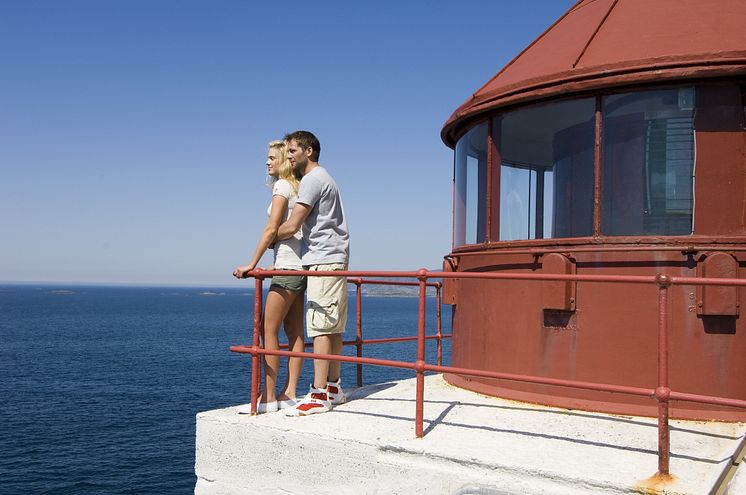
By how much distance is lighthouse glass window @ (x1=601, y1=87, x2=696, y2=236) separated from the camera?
4.87 m

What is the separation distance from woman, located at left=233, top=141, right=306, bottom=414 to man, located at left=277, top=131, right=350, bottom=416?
7cm

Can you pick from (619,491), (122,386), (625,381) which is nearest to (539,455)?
(619,491)

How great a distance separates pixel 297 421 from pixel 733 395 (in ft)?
9.83

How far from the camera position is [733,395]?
4688 millimetres

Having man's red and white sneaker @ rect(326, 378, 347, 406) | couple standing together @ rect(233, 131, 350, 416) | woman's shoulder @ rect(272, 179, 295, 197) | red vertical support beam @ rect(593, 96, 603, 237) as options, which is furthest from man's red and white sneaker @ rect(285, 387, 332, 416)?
red vertical support beam @ rect(593, 96, 603, 237)

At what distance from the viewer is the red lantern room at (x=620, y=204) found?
4.71 meters

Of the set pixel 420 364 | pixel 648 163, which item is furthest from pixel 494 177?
pixel 420 364

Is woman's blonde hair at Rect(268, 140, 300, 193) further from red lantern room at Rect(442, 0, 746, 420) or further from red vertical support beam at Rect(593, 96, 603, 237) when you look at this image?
red vertical support beam at Rect(593, 96, 603, 237)

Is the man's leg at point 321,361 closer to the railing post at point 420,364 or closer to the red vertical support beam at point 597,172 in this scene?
the railing post at point 420,364

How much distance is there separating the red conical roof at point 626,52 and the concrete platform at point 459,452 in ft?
7.91

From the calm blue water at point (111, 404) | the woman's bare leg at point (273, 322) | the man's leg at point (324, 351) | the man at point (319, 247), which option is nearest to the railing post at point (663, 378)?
the man at point (319, 247)

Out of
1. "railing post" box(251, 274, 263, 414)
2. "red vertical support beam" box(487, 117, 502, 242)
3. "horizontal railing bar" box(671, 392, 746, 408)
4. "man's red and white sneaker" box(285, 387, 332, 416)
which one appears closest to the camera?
"horizontal railing bar" box(671, 392, 746, 408)

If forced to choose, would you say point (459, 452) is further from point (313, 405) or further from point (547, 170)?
point (547, 170)

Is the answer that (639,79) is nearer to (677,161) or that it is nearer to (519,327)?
(677,161)
